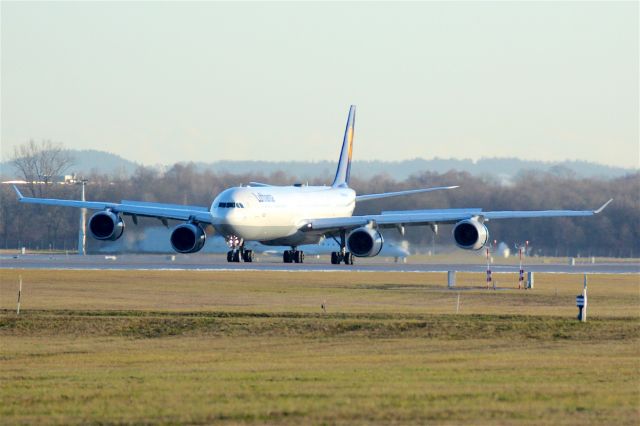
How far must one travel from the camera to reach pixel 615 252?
93688 millimetres

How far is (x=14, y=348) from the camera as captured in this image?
88.1 ft

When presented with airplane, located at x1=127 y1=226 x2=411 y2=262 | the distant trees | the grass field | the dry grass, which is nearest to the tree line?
the distant trees

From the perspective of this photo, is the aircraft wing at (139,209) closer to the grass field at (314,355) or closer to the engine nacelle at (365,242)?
the engine nacelle at (365,242)

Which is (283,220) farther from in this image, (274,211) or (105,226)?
(105,226)

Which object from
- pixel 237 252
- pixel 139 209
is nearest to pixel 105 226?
pixel 139 209

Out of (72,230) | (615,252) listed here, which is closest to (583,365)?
(615,252)

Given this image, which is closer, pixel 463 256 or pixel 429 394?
pixel 429 394

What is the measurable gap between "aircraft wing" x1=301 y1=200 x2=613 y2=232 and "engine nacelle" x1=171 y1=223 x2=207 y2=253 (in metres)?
6.73

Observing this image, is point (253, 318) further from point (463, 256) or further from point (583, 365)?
point (463, 256)

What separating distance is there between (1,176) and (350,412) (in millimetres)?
113065

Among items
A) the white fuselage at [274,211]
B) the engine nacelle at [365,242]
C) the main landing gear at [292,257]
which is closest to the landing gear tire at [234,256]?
the white fuselage at [274,211]

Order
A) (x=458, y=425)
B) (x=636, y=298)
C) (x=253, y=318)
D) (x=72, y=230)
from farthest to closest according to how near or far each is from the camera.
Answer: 1. (x=72, y=230)
2. (x=636, y=298)
3. (x=253, y=318)
4. (x=458, y=425)

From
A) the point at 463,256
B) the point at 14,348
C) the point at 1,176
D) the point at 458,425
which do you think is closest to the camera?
the point at 458,425

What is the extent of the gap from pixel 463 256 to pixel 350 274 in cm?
2078
